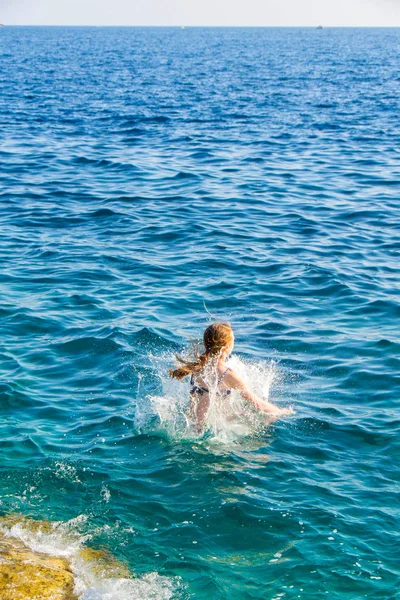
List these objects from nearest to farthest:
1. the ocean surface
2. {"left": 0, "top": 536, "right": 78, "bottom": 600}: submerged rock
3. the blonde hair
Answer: {"left": 0, "top": 536, "right": 78, "bottom": 600}: submerged rock < the ocean surface < the blonde hair

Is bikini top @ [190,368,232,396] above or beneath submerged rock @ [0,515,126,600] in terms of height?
above

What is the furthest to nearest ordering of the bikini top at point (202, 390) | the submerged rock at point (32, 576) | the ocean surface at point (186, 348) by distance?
1. the bikini top at point (202, 390)
2. the ocean surface at point (186, 348)
3. the submerged rock at point (32, 576)

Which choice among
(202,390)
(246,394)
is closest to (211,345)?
(202,390)

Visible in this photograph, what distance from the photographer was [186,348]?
474 inches

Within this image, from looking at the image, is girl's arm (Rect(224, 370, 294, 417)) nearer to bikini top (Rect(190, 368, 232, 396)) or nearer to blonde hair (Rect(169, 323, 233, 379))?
bikini top (Rect(190, 368, 232, 396))

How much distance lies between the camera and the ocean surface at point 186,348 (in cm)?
756

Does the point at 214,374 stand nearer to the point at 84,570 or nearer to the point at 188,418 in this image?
the point at 188,418

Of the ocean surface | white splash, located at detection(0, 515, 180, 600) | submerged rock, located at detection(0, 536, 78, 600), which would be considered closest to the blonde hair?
the ocean surface

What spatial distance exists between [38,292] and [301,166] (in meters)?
13.9

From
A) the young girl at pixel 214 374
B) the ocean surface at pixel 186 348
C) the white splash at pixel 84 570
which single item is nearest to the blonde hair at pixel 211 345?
the young girl at pixel 214 374

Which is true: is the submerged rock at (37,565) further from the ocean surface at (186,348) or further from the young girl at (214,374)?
the young girl at (214,374)

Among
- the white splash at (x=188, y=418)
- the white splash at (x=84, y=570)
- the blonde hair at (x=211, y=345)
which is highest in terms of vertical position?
the blonde hair at (x=211, y=345)

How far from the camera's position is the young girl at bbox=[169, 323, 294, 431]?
9.48m

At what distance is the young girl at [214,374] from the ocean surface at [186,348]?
266 mm
